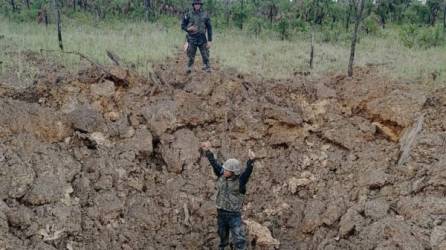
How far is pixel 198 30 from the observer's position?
7.77 m

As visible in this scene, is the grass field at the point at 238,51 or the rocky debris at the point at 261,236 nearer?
the rocky debris at the point at 261,236

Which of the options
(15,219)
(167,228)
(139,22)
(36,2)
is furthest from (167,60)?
(36,2)

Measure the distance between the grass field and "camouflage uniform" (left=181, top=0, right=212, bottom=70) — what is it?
819 mm

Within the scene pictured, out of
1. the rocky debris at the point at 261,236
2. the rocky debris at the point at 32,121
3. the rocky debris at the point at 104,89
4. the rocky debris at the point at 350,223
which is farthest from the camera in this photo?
the rocky debris at the point at 104,89

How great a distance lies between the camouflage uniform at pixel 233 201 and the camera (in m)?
5.21

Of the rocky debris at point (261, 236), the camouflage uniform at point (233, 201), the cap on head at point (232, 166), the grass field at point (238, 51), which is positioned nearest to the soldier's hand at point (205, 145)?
the camouflage uniform at point (233, 201)

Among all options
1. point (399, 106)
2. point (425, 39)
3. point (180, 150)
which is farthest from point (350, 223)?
point (425, 39)

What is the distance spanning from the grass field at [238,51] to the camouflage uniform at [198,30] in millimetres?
819

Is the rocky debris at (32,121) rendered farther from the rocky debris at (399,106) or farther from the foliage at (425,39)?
the foliage at (425,39)

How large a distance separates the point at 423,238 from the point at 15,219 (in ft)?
13.2

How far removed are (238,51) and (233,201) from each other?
5.77 m

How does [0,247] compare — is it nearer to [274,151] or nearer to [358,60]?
[274,151]

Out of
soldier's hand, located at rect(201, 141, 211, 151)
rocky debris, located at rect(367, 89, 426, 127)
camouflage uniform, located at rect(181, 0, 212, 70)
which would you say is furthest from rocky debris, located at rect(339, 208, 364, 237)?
camouflage uniform, located at rect(181, 0, 212, 70)

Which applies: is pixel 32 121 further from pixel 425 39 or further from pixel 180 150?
pixel 425 39
